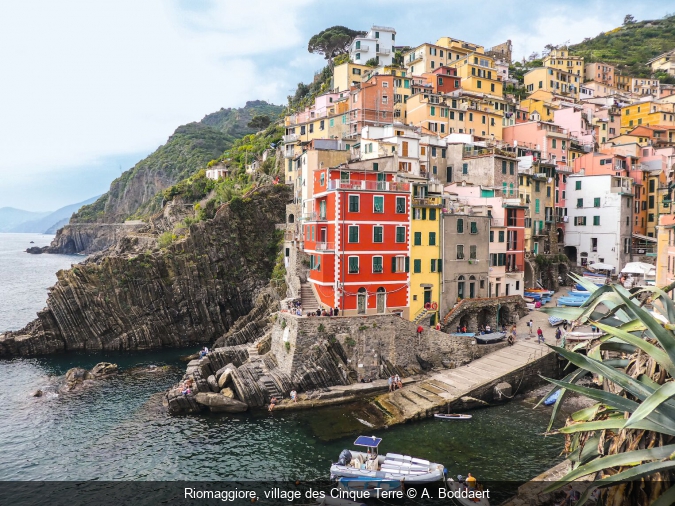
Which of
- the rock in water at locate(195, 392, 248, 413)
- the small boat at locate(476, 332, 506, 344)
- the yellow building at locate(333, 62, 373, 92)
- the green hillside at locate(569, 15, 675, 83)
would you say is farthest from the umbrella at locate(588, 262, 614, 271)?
the green hillside at locate(569, 15, 675, 83)

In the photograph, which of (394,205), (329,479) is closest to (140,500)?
(329,479)

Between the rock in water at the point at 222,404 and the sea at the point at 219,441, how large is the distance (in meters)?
0.82

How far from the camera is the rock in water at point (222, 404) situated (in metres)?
34.7

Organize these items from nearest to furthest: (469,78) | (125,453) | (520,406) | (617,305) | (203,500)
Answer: (617,305), (203,500), (125,453), (520,406), (469,78)

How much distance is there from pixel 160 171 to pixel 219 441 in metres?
145

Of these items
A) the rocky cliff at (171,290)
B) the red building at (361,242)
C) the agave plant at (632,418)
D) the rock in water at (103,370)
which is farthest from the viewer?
the rocky cliff at (171,290)

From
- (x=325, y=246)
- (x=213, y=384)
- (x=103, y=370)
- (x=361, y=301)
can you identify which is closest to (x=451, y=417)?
(x=361, y=301)

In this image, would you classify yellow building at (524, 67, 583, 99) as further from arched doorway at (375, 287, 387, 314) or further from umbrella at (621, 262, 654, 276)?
arched doorway at (375, 287, 387, 314)

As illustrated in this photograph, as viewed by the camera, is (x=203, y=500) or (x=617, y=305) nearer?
(x=617, y=305)

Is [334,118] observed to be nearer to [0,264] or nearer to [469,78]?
[469,78]

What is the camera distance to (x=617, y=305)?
11672mm

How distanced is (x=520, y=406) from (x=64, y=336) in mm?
52466

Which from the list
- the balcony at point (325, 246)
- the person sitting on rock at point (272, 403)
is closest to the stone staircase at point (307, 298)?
the balcony at point (325, 246)

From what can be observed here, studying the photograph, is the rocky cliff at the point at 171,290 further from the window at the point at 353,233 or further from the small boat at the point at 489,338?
the small boat at the point at 489,338
